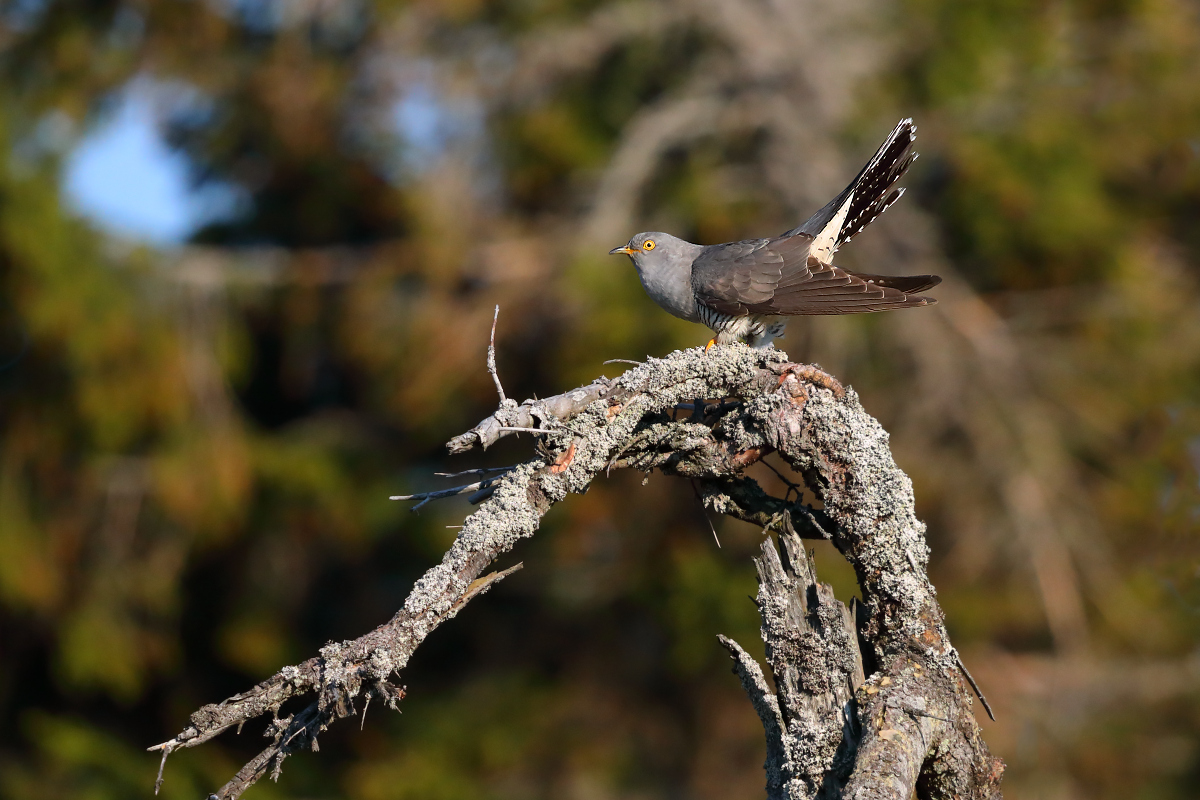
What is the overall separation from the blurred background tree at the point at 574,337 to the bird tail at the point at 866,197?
283cm

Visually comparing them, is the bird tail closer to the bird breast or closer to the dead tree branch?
the bird breast

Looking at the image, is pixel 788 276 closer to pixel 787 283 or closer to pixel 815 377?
pixel 787 283

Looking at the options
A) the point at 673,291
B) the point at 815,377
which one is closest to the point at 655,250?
the point at 673,291

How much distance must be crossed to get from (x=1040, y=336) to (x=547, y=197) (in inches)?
169

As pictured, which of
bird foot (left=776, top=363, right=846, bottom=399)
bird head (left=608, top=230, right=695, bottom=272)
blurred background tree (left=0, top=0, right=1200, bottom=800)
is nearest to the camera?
bird foot (left=776, top=363, right=846, bottom=399)

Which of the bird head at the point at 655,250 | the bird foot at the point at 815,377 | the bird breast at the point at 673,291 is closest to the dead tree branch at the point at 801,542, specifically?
the bird foot at the point at 815,377

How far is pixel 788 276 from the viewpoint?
10.4 ft

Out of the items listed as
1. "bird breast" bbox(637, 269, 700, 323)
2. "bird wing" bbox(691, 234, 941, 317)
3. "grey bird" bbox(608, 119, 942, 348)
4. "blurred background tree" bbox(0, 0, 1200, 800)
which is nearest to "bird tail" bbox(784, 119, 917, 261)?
"grey bird" bbox(608, 119, 942, 348)

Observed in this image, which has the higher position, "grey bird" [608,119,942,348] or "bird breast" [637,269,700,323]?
"grey bird" [608,119,942,348]

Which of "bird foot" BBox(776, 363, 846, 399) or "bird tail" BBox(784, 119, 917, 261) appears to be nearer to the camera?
"bird foot" BBox(776, 363, 846, 399)

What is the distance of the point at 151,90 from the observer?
8.50 meters

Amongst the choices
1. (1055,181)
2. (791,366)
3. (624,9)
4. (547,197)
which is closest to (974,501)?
(1055,181)

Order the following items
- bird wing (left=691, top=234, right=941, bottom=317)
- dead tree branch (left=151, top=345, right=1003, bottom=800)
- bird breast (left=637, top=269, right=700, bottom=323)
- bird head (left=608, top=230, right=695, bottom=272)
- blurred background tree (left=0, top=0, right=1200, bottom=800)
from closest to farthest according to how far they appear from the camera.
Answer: dead tree branch (left=151, top=345, right=1003, bottom=800) → bird wing (left=691, top=234, right=941, bottom=317) → bird breast (left=637, top=269, right=700, bottom=323) → bird head (left=608, top=230, right=695, bottom=272) → blurred background tree (left=0, top=0, right=1200, bottom=800)

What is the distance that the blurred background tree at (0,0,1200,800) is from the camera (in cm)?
730
